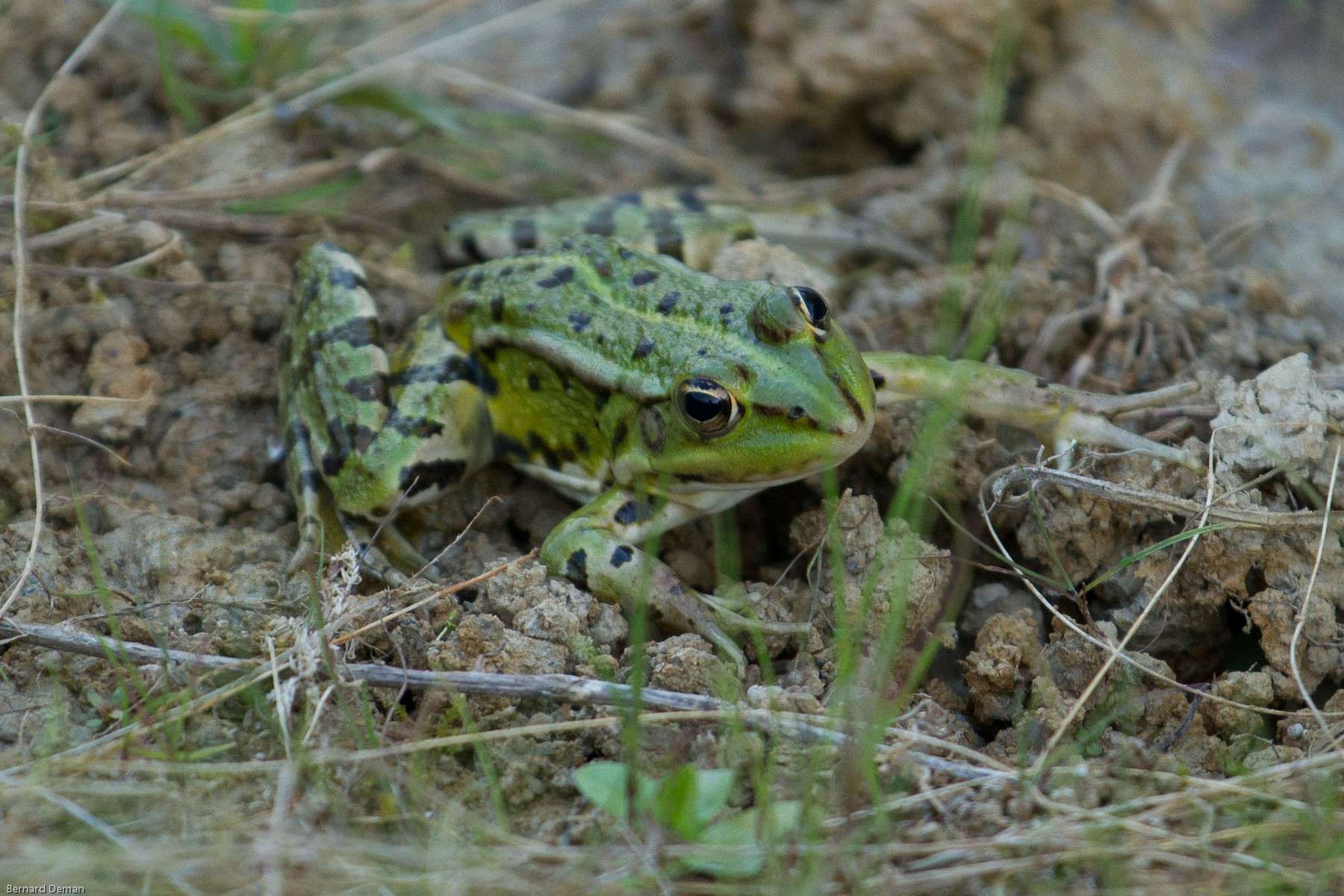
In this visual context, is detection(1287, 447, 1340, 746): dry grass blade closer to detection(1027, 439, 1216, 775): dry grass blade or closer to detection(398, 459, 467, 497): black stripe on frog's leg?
detection(1027, 439, 1216, 775): dry grass blade

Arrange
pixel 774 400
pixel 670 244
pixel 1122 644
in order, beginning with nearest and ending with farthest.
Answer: pixel 1122 644, pixel 774 400, pixel 670 244

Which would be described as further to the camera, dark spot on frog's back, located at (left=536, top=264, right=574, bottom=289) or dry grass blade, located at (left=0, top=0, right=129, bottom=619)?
dark spot on frog's back, located at (left=536, top=264, right=574, bottom=289)

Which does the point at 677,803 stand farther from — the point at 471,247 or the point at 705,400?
the point at 471,247

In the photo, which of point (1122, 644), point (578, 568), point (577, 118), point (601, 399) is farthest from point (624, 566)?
point (577, 118)

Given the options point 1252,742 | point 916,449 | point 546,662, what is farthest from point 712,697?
point 1252,742

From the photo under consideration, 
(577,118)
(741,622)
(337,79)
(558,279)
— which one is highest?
(337,79)

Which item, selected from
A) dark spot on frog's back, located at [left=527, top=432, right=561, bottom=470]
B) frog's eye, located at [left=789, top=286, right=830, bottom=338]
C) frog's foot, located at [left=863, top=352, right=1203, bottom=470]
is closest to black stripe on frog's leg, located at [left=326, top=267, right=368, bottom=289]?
dark spot on frog's back, located at [left=527, top=432, right=561, bottom=470]

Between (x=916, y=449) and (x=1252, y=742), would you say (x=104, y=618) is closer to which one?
A: (x=916, y=449)
